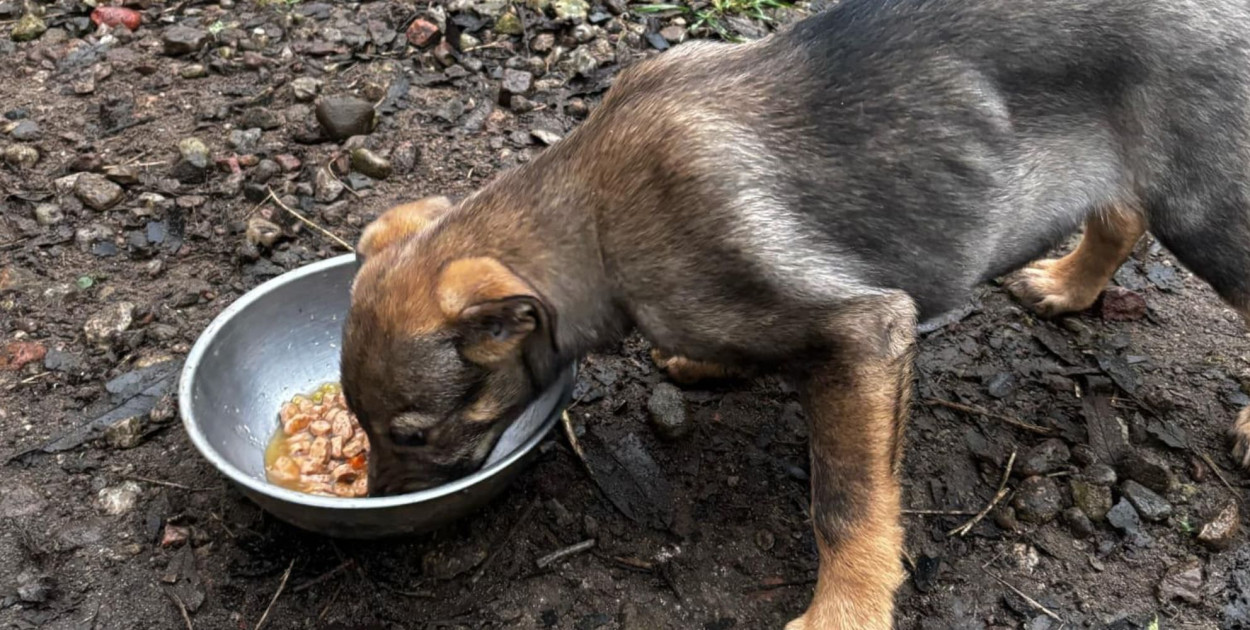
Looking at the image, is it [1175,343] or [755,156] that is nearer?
[755,156]

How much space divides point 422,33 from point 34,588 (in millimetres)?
4398

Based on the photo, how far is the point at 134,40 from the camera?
23.6ft

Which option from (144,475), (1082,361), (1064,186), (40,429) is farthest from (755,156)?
(40,429)

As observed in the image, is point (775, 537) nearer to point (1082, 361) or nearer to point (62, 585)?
point (1082, 361)

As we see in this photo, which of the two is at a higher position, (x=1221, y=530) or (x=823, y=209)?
(x=823, y=209)

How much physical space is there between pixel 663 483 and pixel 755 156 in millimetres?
1689

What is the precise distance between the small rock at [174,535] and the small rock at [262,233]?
6.13 ft

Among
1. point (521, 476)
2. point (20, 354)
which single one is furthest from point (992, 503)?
point (20, 354)

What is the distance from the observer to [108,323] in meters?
5.30

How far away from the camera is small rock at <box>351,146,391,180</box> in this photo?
6246 mm

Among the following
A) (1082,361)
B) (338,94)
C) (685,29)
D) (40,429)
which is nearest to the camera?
(40,429)

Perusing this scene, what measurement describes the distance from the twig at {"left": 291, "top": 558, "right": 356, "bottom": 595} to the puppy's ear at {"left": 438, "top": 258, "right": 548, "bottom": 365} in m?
1.27

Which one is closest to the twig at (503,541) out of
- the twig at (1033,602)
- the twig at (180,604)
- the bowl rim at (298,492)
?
the bowl rim at (298,492)

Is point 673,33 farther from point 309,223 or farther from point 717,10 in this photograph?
point 309,223
